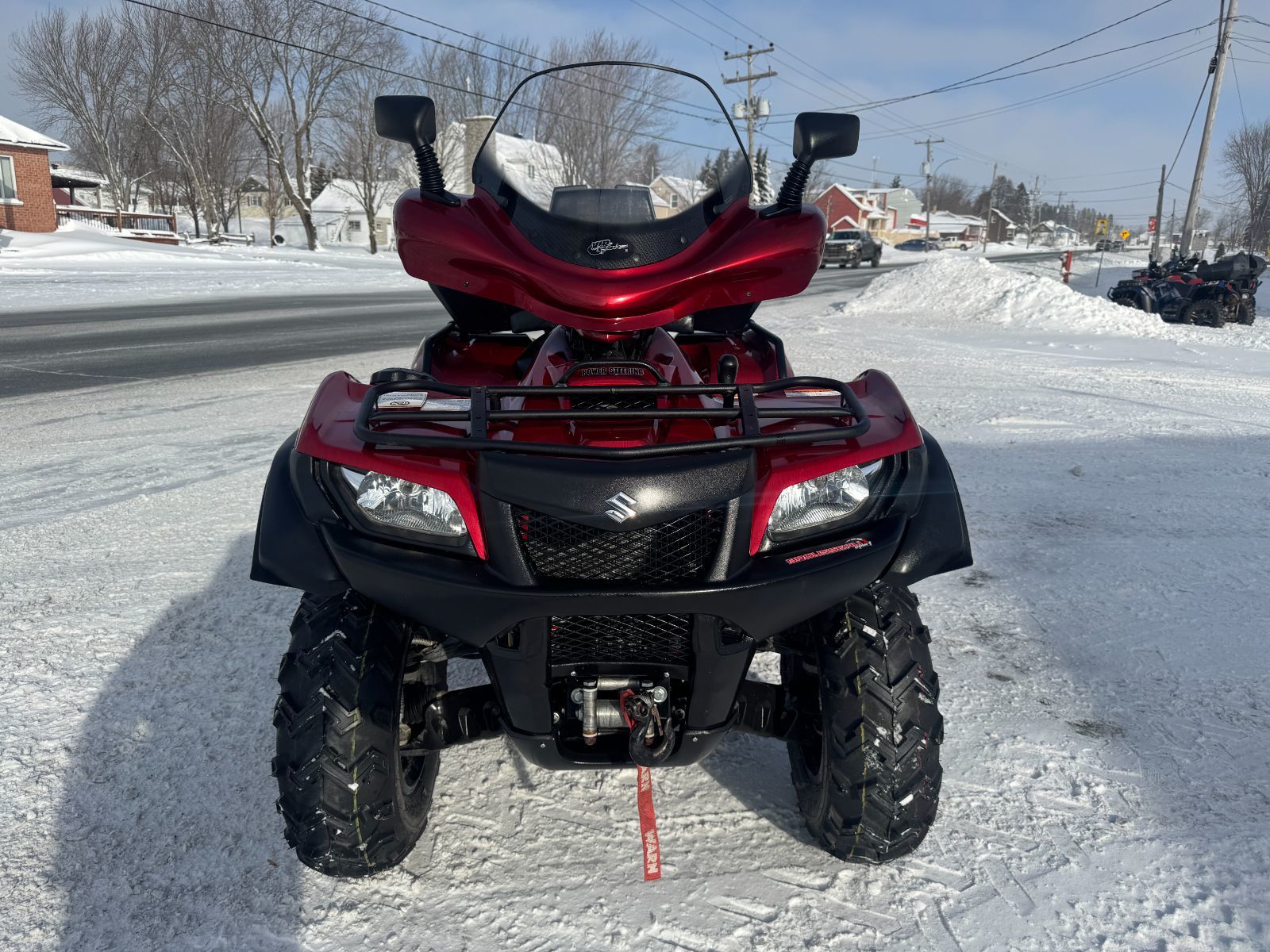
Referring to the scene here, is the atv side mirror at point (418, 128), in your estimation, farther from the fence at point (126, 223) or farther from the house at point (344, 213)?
the house at point (344, 213)

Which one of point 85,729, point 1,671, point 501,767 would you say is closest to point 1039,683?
point 501,767

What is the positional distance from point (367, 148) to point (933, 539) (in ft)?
162

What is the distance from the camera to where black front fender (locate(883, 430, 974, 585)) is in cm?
186

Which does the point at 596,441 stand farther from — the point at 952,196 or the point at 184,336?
the point at 952,196

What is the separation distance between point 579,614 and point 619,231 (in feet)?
3.96

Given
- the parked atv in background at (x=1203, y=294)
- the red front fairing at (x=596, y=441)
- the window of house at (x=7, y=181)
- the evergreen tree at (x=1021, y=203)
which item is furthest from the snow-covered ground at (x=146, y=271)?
the evergreen tree at (x=1021, y=203)

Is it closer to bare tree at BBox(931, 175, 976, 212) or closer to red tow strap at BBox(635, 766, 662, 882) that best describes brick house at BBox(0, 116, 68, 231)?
red tow strap at BBox(635, 766, 662, 882)

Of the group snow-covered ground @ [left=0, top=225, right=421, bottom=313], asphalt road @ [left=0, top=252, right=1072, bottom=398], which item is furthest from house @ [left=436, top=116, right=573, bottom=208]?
snow-covered ground @ [left=0, top=225, right=421, bottom=313]

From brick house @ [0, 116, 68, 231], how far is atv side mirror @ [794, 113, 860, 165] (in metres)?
41.7

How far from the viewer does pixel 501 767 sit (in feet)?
8.32

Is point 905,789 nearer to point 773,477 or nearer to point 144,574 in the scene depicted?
point 773,477

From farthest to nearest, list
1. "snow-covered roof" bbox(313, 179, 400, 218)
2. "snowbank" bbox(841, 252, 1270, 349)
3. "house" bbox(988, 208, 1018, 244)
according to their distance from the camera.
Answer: "house" bbox(988, 208, 1018, 244) < "snow-covered roof" bbox(313, 179, 400, 218) < "snowbank" bbox(841, 252, 1270, 349)

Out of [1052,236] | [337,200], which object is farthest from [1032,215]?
[337,200]

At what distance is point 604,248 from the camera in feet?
7.82
